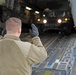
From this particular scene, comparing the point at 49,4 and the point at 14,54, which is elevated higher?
the point at 49,4

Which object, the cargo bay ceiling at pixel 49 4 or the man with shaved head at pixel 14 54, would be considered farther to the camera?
the cargo bay ceiling at pixel 49 4

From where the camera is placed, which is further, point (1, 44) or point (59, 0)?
point (59, 0)

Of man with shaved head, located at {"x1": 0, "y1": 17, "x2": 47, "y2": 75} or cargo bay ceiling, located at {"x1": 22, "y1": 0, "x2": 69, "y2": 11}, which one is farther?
cargo bay ceiling, located at {"x1": 22, "y1": 0, "x2": 69, "y2": 11}

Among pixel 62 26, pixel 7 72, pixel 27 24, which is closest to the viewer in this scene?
pixel 7 72

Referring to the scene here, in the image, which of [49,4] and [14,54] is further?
Answer: [49,4]

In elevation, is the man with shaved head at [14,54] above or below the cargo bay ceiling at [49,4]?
below

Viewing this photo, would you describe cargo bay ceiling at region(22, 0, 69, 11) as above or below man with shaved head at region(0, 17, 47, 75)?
above

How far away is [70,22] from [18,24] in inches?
391

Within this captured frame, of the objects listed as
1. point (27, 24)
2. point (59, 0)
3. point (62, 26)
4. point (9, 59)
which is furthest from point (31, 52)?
point (27, 24)

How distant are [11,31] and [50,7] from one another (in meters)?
11.0

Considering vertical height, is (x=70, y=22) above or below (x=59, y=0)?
below

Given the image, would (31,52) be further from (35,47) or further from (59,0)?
(59,0)

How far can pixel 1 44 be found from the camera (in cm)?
265

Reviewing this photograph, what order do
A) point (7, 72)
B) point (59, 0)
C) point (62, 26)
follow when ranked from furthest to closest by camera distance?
point (59, 0) → point (62, 26) → point (7, 72)
